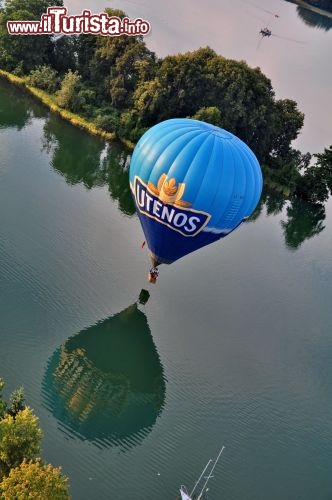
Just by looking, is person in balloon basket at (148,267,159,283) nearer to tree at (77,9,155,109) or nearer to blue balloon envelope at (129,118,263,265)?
blue balloon envelope at (129,118,263,265)

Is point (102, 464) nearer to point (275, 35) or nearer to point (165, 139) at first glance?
point (165, 139)

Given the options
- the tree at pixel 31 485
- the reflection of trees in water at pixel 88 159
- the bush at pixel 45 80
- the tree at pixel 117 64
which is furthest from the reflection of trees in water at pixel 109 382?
the bush at pixel 45 80

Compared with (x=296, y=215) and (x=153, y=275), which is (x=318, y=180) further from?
(x=153, y=275)

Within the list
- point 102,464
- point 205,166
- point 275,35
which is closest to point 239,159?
point 205,166

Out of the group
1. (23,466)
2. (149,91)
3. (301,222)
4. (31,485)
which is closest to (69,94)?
(149,91)

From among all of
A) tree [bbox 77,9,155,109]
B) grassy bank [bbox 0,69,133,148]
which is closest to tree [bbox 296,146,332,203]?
grassy bank [bbox 0,69,133,148]

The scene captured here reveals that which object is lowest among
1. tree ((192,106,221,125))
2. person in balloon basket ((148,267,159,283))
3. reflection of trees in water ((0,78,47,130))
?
person in balloon basket ((148,267,159,283))
